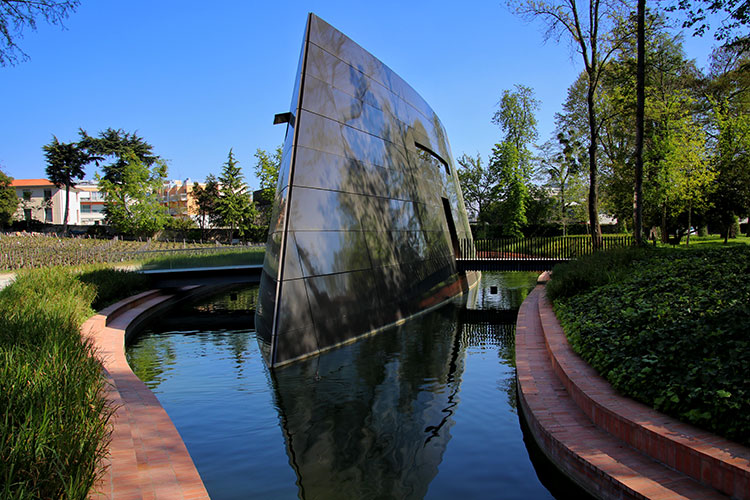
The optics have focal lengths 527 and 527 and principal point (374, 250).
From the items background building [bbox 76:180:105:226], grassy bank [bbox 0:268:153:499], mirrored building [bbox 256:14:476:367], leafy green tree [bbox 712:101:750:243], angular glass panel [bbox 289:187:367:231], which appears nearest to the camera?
grassy bank [bbox 0:268:153:499]

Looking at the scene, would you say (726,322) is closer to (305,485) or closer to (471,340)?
(305,485)

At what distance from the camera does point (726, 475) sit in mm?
4195

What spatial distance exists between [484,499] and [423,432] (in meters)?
1.91

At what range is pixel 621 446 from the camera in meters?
5.33

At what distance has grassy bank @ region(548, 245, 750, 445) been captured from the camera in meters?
5.15

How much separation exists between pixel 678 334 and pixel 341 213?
754 centimetres

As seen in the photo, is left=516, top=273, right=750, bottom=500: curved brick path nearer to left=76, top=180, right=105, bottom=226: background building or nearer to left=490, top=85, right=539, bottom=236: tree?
left=490, top=85, right=539, bottom=236: tree

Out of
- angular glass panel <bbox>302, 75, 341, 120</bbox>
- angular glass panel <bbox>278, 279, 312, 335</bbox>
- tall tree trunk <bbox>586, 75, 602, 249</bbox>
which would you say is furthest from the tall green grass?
tall tree trunk <bbox>586, 75, 602, 249</bbox>

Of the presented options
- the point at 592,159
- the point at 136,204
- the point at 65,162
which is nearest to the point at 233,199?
the point at 136,204

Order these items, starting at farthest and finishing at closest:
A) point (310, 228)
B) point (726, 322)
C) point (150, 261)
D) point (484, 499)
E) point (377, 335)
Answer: point (150, 261) < point (377, 335) < point (310, 228) < point (726, 322) < point (484, 499)

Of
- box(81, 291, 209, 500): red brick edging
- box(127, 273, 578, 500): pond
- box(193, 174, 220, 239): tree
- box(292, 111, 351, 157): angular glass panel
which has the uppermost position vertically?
box(193, 174, 220, 239): tree

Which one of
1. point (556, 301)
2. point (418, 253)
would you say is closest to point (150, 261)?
point (418, 253)

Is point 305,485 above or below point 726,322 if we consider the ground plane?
below

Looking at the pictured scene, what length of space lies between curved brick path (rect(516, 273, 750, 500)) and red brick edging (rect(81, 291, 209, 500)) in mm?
3608
